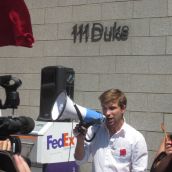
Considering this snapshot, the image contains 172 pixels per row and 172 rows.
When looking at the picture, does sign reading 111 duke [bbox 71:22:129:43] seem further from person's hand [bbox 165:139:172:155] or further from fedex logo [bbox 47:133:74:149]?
person's hand [bbox 165:139:172:155]

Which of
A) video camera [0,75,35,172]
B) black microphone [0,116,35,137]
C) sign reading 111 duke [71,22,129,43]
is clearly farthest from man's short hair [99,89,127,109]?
sign reading 111 duke [71,22,129,43]

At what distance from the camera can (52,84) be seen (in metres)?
6.55

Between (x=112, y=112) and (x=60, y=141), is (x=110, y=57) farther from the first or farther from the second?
(x=112, y=112)

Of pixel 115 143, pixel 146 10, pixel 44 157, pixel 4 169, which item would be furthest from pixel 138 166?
pixel 146 10

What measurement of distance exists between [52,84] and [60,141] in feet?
2.59

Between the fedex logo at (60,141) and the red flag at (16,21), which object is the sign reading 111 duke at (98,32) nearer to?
the fedex logo at (60,141)

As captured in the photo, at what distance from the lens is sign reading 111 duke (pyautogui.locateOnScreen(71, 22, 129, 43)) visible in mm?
6941

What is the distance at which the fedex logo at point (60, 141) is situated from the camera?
6113 millimetres

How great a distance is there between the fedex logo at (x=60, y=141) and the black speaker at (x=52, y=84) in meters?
0.33

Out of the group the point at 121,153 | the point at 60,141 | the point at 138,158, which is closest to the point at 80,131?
the point at 121,153

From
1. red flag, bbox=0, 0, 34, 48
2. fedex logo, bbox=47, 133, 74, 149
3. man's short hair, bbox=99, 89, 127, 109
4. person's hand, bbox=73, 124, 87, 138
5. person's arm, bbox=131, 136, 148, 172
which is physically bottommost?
fedex logo, bbox=47, 133, 74, 149

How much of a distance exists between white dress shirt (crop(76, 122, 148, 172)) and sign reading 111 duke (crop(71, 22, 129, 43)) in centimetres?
264

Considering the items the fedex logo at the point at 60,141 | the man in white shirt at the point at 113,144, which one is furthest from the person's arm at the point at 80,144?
the fedex logo at the point at 60,141

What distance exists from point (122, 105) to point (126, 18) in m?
2.62
